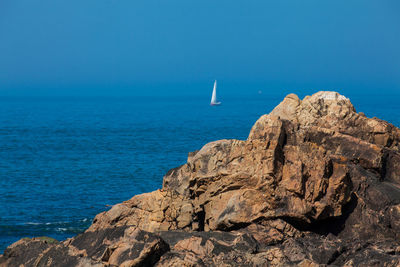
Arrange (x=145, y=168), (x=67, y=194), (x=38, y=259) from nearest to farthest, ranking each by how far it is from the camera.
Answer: (x=38, y=259)
(x=67, y=194)
(x=145, y=168)

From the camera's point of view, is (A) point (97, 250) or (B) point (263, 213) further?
(B) point (263, 213)

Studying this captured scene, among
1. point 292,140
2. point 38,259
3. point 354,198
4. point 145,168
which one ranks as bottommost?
point 145,168

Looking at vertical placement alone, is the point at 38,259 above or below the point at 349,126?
below

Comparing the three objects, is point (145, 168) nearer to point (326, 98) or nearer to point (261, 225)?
point (326, 98)

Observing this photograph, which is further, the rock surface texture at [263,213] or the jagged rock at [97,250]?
the rock surface texture at [263,213]

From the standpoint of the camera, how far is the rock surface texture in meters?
17.4

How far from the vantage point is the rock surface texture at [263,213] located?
17.4m

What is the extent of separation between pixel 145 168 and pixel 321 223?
162 feet

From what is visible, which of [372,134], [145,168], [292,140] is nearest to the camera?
[292,140]

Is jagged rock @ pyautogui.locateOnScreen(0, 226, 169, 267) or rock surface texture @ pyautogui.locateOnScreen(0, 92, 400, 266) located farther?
rock surface texture @ pyautogui.locateOnScreen(0, 92, 400, 266)

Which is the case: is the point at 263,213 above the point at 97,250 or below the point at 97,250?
above

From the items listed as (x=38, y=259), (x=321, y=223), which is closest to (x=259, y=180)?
(x=321, y=223)

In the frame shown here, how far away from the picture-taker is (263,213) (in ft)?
66.6

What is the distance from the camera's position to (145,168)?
69.4 meters
